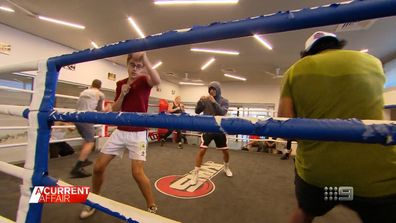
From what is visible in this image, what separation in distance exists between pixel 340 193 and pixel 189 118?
0.60 m

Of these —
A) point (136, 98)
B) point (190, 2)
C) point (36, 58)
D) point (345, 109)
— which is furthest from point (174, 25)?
point (345, 109)

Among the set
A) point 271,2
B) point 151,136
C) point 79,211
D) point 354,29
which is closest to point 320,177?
point 79,211

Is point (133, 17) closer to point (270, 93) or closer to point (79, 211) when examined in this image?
point (79, 211)

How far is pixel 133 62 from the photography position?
4.65 ft

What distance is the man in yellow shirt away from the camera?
671mm

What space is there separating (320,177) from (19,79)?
19.3ft

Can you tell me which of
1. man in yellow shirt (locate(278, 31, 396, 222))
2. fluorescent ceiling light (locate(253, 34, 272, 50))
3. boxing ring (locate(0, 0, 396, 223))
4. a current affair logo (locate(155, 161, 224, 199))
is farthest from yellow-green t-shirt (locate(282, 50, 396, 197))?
fluorescent ceiling light (locate(253, 34, 272, 50))

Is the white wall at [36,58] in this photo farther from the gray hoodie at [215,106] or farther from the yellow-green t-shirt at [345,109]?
the yellow-green t-shirt at [345,109]

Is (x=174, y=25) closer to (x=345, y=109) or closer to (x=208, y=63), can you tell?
(x=208, y=63)

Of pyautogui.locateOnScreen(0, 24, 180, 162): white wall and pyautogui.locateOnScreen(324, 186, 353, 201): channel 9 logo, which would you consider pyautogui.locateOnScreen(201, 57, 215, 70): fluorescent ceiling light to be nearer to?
pyautogui.locateOnScreen(0, 24, 180, 162): white wall

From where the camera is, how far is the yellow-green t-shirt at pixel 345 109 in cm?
67

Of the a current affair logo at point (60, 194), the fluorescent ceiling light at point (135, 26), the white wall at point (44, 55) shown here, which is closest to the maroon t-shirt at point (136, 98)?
the a current affair logo at point (60, 194)

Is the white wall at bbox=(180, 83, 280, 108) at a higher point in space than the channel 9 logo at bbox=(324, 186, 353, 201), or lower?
higher

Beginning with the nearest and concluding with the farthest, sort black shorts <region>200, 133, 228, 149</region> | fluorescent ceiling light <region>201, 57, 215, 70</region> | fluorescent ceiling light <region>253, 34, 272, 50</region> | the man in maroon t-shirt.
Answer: the man in maroon t-shirt
black shorts <region>200, 133, 228, 149</region>
fluorescent ceiling light <region>253, 34, 272, 50</region>
fluorescent ceiling light <region>201, 57, 215, 70</region>
